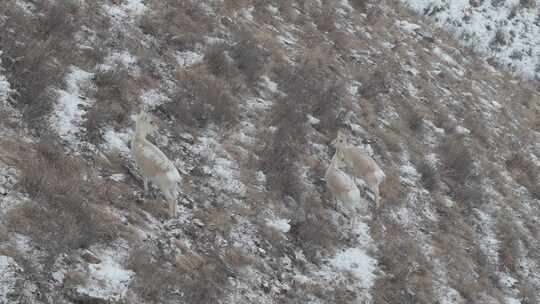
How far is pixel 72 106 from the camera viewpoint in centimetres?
684

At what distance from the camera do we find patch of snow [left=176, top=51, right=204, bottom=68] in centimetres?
898

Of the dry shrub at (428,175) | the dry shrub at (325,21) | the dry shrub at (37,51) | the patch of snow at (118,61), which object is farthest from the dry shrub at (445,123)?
the dry shrub at (37,51)

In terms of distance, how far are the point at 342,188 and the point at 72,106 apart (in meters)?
3.26

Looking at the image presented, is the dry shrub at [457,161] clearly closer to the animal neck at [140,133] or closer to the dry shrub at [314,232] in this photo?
the dry shrub at [314,232]

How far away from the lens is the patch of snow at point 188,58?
8.98 meters

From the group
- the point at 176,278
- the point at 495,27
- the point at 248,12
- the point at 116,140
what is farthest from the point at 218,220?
the point at 495,27

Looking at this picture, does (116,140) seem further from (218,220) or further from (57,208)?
(57,208)

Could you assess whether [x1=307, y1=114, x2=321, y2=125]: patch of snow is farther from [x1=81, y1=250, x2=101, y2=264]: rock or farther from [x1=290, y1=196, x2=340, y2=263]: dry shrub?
[x1=81, y1=250, x2=101, y2=264]: rock

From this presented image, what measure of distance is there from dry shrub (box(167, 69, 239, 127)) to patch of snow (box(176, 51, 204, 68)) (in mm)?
228

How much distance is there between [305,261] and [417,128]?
5.22 meters

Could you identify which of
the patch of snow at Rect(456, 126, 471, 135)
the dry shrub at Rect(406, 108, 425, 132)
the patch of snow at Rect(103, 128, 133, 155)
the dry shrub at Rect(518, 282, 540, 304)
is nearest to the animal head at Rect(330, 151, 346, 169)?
the patch of snow at Rect(103, 128, 133, 155)

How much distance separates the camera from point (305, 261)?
688 centimetres

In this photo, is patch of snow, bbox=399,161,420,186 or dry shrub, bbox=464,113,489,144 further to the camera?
dry shrub, bbox=464,113,489,144

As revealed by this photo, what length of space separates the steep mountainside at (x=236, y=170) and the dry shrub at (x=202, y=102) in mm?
30
